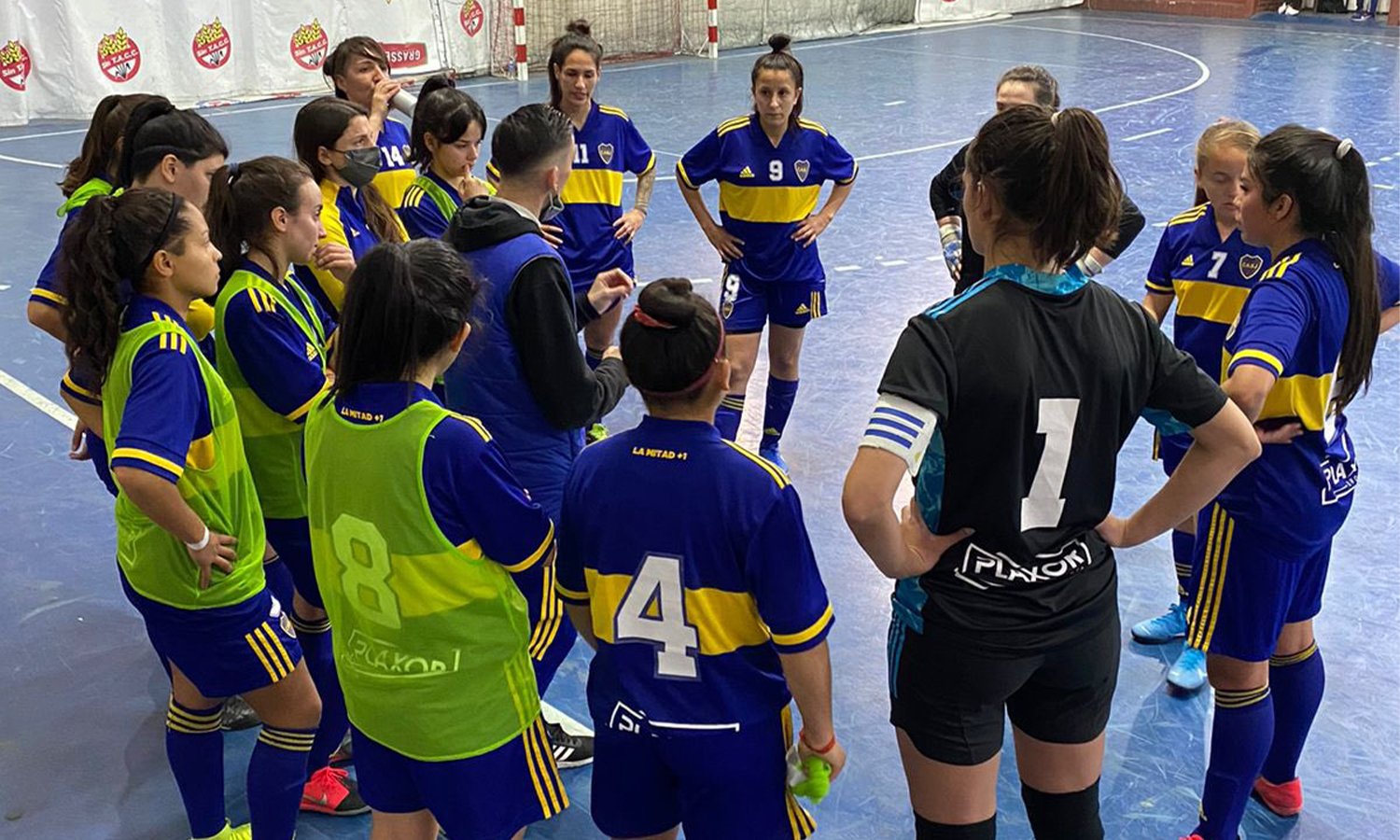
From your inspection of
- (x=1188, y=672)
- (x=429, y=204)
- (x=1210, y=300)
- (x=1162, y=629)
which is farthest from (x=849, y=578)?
(x=429, y=204)

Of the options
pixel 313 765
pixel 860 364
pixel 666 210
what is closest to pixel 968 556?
pixel 313 765

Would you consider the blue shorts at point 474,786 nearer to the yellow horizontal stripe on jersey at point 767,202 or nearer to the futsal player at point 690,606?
the futsal player at point 690,606

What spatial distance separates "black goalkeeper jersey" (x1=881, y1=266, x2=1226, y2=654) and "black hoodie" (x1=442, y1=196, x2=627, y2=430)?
4.16 feet

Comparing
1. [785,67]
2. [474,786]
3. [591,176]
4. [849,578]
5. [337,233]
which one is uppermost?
[785,67]

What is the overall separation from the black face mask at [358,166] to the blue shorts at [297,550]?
129 cm

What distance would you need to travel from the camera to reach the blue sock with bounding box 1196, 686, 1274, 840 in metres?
3.70

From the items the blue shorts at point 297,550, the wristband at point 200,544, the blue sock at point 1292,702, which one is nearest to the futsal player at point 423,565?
the wristband at point 200,544

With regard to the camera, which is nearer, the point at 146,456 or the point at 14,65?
the point at 146,456

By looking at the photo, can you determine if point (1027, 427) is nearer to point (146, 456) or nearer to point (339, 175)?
point (146, 456)

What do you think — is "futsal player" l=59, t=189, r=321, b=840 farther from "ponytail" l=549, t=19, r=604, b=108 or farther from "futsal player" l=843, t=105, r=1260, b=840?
"ponytail" l=549, t=19, r=604, b=108

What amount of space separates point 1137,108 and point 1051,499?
14031 mm

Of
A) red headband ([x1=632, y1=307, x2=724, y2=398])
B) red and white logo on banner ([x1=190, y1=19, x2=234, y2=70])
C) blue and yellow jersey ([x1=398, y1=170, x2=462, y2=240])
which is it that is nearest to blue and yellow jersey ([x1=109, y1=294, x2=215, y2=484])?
red headband ([x1=632, y1=307, x2=724, y2=398])

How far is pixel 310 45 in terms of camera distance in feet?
56.5

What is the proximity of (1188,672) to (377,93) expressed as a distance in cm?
446
